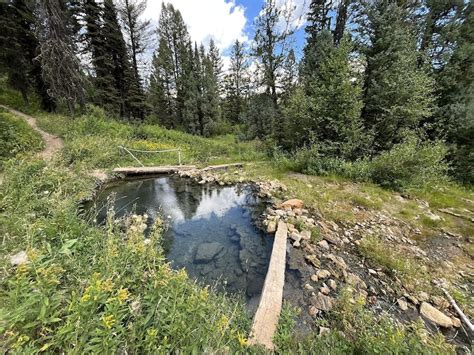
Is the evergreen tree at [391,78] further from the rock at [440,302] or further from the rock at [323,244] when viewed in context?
the rock at [440,302]

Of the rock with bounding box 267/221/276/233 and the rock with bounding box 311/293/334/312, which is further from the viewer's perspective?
the rock with bounding box 267/221/276/233

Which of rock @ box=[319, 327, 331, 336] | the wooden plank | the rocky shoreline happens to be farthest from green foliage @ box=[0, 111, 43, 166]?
rock @ box=[319, 327, 331, 336]

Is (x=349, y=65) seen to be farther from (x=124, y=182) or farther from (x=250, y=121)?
(x=124, y=182)

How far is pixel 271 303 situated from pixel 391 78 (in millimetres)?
9756

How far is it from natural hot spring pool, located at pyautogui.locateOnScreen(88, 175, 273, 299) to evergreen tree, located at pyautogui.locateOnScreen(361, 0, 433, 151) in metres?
6.67

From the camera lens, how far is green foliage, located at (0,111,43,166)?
748cm

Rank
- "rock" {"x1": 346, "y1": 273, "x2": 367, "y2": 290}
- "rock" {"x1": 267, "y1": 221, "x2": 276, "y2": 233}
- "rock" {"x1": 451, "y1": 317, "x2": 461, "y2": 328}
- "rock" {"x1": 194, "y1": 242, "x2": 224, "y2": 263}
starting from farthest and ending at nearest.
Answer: "rock" {"x1": 267, "y1": 221, "x2": 276, "y2": 233} < "rock" {"x1": 194, "y1": 242, "x2": 224, "y2": 263} < "rock" {"x1": 346, "y1": 273, "x2": 367, "y2": 290} < "rock" {"x1": 451, "y1": 317, "x2": 461, "y2": 328}

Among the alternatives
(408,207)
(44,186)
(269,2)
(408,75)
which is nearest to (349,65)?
(408,75)

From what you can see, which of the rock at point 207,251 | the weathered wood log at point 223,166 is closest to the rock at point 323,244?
the rock at point 207,251

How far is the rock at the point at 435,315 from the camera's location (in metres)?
2.50

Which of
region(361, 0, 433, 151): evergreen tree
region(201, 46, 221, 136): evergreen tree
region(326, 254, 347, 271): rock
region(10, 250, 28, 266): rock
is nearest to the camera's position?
region(10, 250, 28, 266): rock

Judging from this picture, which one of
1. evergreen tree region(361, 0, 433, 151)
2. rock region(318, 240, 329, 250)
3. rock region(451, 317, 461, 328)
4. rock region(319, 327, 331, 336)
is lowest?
rock region(451, 317, 461, 328)

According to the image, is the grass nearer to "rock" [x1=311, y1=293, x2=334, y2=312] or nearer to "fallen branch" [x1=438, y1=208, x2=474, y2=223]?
"rock" [x1=311, y1=293, x2=334, y2=312]

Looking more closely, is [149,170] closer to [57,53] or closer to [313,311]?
[57,53]
